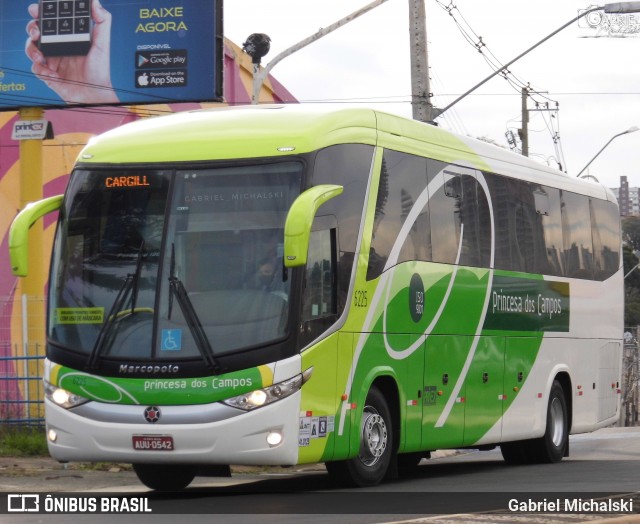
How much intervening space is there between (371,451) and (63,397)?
3186 millimetres

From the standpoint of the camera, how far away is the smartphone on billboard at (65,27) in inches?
1044

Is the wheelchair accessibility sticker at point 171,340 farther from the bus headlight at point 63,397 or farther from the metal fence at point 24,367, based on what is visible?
the metal fence at point 24,367

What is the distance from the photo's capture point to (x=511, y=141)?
5791 cm

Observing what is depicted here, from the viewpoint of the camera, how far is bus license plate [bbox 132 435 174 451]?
41.2 feet

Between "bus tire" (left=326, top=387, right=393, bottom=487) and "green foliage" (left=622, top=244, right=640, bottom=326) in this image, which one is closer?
"bus tire" (left=326, top=387, right=393, bottom=487)

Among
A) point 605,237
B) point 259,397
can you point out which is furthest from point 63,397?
point 605,237

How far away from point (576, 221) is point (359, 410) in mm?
7821

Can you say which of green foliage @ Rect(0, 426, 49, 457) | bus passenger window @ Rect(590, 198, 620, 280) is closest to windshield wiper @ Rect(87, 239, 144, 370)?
green foliage @ Rect(0, 426, 49, 457)

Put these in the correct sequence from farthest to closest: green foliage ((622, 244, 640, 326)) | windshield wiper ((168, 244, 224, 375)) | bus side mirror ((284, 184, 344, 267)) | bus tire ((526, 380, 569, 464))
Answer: green foliage ((622, 244, 640, 326))
bus tire ((526, 380, 569, 464))
windshield wiper ((168, 244, 224, 375))
bus side mirror ((284, 184, 344, 267))

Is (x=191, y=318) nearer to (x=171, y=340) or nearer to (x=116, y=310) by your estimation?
(x=171, y=340)

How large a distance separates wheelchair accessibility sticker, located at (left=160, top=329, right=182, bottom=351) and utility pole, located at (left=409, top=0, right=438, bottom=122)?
11142mm

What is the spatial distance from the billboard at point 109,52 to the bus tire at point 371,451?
12427 mm

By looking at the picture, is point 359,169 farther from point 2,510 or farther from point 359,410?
point 2,510

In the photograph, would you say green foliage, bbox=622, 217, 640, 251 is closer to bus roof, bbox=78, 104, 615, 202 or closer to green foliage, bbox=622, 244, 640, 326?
green foliage, bbox=622, 244, 640, 326
